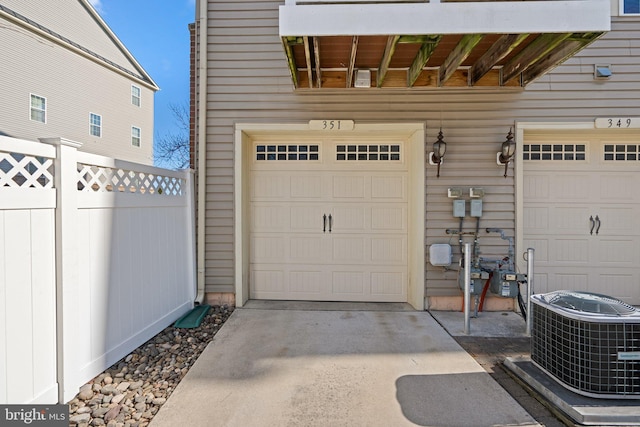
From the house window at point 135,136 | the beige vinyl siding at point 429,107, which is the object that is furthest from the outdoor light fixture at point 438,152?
the house window at point 135,136

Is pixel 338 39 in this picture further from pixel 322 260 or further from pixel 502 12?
pixel 322 260

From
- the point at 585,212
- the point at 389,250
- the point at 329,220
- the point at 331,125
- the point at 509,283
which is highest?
the point at 331,125

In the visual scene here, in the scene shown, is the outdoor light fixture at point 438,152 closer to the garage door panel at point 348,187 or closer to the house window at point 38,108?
the garage door panel at point 348,187

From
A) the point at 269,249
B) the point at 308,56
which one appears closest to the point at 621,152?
the point at 308,56

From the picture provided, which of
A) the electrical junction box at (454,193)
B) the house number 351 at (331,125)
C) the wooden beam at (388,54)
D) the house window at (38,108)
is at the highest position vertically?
the house window at (38,108)

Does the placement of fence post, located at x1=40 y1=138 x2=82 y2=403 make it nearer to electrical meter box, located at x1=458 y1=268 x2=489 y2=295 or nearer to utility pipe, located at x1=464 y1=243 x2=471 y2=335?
utility pipe, located at x1=464 y1=243 x2=471 y2=335

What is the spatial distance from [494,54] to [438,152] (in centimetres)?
112

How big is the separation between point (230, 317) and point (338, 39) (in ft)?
10.7

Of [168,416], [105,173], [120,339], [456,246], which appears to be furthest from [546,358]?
[105,173]

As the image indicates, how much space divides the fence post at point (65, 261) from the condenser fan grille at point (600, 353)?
3.38 m

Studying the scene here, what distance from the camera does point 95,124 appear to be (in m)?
9.24

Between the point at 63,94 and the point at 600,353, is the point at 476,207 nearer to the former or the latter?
the point at 600,353

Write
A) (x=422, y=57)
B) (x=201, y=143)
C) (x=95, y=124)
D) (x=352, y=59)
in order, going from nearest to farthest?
(x=422, y=57) → (x=352, y=59) → (x=201, y=143) → (x=95, y=124)

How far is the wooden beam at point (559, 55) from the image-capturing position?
2754 millimetres
